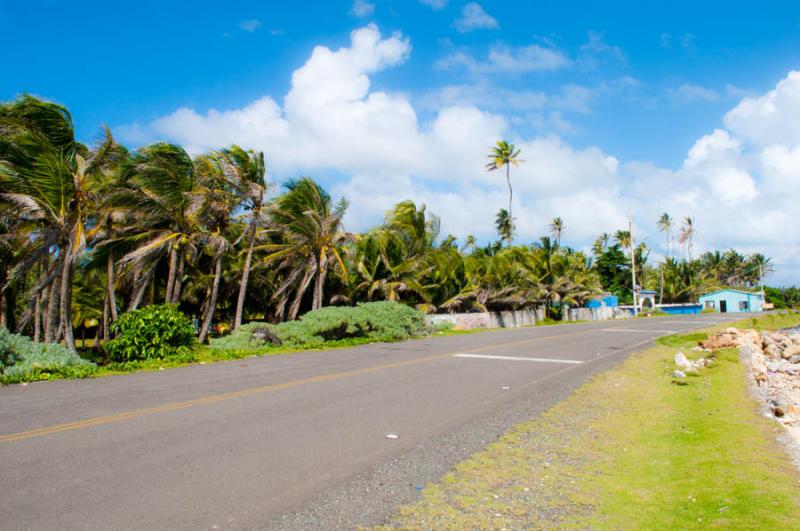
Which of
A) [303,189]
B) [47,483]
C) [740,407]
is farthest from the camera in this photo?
[303,189]

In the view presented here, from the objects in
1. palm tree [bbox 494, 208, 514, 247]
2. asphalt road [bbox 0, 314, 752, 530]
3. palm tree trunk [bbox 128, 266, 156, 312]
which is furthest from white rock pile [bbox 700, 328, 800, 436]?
palm tree [bbox 494, 208, 514, 247]

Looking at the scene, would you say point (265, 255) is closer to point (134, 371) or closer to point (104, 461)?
point (134, 371)

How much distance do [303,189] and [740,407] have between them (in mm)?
19845

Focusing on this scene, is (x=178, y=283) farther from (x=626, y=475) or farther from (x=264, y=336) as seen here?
(x=626, y=475)

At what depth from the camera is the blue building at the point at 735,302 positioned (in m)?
74.9

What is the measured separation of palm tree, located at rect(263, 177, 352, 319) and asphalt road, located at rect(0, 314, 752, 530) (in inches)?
483

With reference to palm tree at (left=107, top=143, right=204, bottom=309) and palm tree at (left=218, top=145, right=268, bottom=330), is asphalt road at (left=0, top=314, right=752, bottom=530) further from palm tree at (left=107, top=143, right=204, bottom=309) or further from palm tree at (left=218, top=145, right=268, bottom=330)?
palm tree at (left=218, top=145, right=268, bottom=330)

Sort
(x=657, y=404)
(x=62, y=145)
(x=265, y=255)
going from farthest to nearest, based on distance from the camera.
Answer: (x=265, y=255) → (x=62, y=145) → (x=657, y=404)

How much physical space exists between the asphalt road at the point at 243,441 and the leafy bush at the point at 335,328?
5.67 meters

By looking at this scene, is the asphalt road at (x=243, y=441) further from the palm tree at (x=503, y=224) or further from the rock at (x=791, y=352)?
the palm tree at (x=503, y=224)

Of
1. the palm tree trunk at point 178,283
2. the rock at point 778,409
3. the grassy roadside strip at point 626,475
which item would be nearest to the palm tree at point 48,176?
the palm tree trunk at point 178,283

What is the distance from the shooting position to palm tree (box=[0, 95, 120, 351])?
46.0ft

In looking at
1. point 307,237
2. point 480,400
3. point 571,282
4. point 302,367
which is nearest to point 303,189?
point 307,237

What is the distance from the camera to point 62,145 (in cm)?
1509
